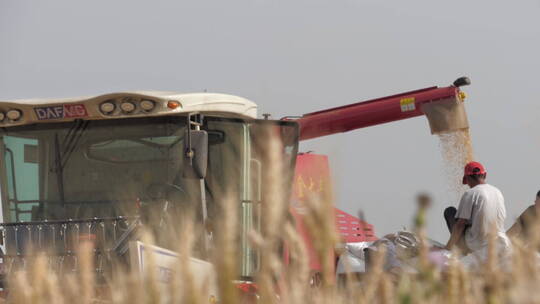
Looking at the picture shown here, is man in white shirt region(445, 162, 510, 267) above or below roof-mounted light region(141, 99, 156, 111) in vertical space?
below

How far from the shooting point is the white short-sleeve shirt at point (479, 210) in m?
5.71

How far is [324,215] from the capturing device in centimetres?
104

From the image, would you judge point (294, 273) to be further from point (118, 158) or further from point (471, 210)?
point (118, 158)

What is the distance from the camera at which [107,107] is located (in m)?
7.45

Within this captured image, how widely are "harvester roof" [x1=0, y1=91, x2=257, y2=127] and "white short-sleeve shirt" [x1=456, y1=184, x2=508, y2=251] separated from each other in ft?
8.80

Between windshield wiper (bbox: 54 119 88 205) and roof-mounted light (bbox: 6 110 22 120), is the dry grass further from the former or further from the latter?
roof-mounted light (bbox: 6 110 22 120)

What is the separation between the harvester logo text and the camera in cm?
757

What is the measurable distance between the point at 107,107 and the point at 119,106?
10 centimetres

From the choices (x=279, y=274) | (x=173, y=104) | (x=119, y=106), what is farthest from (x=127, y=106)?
(x=279, y=274)

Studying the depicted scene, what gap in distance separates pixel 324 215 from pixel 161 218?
19.6 ft

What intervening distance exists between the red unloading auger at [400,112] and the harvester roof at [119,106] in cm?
407

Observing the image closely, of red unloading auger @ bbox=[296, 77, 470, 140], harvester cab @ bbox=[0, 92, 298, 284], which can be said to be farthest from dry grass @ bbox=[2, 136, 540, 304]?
red unloading auger @ bbox=[296, 77, 470, 140]

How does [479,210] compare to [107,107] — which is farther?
[107,107]

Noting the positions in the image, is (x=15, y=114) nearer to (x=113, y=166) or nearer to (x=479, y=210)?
(x=113, y=166)
